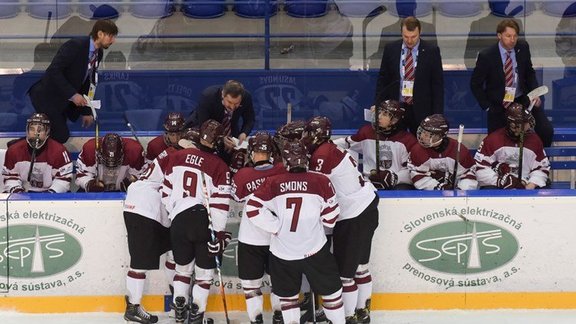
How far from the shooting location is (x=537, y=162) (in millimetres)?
7328

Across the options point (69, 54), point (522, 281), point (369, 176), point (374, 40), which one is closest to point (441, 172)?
point (369, 176)

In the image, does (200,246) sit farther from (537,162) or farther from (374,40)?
(374,40)

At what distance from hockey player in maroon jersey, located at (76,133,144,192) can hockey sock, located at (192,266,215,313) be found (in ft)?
3.68

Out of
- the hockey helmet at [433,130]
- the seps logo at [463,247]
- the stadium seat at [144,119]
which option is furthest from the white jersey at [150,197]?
the stadium seat at [144,119]

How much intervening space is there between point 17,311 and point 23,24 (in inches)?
101

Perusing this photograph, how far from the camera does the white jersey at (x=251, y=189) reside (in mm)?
6324

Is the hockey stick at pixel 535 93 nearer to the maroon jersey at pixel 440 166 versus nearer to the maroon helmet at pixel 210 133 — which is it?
the maroon jersey at pixel 440 166

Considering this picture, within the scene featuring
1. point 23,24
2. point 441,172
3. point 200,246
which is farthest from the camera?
point 23,24

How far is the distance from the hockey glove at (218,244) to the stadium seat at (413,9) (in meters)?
2.68

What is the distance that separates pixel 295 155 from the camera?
6145mm

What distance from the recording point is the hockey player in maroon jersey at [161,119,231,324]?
6383 millimetres

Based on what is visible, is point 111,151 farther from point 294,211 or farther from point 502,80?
point 502,80

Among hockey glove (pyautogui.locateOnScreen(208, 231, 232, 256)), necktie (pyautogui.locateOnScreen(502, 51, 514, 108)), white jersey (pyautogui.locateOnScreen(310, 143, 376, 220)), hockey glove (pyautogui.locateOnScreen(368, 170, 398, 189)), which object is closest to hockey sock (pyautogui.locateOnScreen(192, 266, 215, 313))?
hockey glove (pyautogui.locateOnScreen(208, 231, 232, 256))

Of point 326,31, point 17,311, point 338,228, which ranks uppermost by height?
point 326,31
